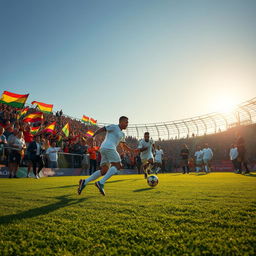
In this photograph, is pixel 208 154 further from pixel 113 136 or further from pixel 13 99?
pixel 13 99

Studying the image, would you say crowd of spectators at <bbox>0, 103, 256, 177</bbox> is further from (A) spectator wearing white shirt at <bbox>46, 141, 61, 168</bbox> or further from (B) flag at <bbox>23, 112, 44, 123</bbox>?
(B) flag at <bbox>23, 112, 44, 123</bbox>

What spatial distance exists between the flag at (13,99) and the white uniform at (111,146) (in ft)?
43.2

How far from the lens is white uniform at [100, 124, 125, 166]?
4891 mm

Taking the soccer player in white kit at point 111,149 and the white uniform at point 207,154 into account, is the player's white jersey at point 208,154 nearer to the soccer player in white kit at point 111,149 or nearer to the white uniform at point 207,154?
the white uniform at point 207,154

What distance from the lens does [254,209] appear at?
8.46ft

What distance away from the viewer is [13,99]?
1553 cm

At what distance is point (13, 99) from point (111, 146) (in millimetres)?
13798

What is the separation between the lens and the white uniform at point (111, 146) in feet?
16.0

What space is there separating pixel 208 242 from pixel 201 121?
40.0 metres

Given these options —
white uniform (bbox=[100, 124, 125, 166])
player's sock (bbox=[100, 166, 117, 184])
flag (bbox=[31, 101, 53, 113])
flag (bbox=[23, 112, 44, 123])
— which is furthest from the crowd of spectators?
flag (bbox=[31, 101, 53, 113])

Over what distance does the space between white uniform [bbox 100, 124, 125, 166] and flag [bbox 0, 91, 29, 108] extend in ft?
43.2

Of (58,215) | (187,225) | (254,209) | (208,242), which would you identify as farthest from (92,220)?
(254,209)

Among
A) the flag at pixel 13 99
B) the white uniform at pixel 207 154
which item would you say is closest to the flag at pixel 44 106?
the flag at pixel 13 99

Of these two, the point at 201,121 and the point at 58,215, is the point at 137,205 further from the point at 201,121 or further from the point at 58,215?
the point at 201,121
